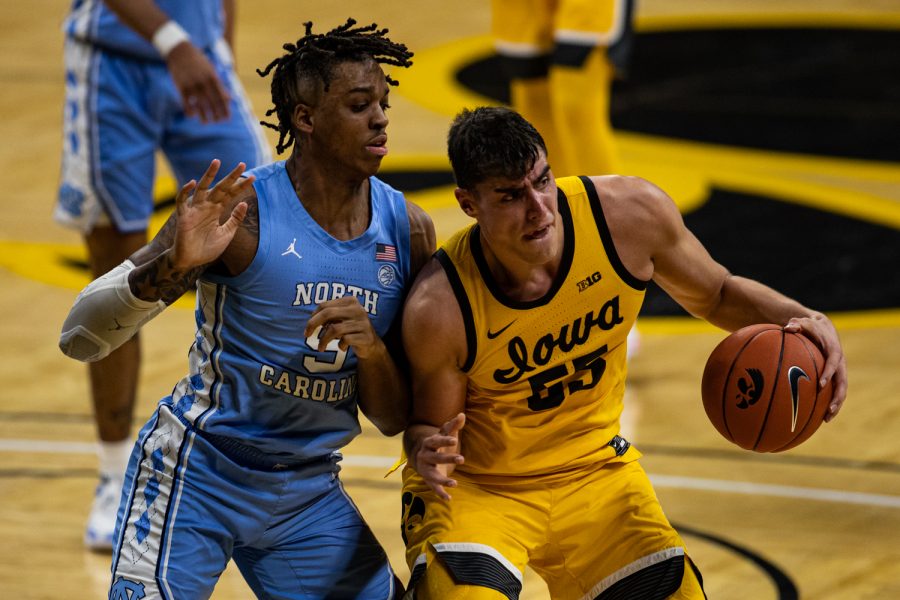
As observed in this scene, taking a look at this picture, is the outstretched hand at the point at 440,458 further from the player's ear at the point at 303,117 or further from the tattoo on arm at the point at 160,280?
the player's ear at the point at 303,117

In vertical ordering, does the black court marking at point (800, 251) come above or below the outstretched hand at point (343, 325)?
below

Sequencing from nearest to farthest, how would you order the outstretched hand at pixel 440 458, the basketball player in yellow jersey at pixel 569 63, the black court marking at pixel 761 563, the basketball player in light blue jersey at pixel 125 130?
the outstretched hand at pixel 440 458 → the black court marking at pixel 761 563 → the basketball player in light blue jersey at pixel 125 130 → the basketball player in yellow jersey at pixel 569 63

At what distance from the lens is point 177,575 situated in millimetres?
3812

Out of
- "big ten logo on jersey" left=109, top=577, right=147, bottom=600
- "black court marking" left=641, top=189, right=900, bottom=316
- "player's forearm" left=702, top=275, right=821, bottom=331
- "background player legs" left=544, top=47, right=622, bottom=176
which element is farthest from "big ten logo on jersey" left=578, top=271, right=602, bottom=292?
"black court marking" left=641, top=189, right=900, bottom=316

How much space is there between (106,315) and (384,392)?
26.7 inches

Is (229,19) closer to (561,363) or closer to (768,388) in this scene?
(561,363)

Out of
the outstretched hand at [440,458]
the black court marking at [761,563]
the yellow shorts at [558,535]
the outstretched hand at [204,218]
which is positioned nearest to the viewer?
the outstretched hand at [204,218]

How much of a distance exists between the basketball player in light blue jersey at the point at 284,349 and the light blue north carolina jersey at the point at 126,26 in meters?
1.61

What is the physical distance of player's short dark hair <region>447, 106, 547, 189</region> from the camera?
12.2 ft

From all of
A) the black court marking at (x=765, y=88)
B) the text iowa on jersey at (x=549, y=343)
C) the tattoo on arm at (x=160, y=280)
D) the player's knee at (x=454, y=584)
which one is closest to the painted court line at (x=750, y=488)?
the text iowa on jersey at (x=549, y=343)

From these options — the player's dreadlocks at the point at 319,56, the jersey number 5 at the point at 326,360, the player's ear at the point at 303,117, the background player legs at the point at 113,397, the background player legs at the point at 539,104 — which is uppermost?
the player's dreadlocks at the point at 319,56

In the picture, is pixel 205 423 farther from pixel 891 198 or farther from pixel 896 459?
pixel 891 198

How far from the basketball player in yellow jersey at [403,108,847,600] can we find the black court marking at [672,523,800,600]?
0.93 m

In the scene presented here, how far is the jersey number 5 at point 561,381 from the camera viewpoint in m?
4.00
